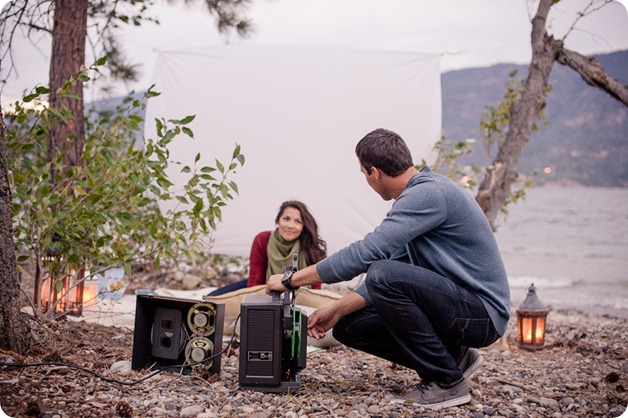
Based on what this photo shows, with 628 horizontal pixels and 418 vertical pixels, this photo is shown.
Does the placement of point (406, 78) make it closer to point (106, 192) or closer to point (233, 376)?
point (106, 192)

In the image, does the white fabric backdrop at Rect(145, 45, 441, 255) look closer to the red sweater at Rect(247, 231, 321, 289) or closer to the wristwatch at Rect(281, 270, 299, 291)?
the red sweater at Rect(247, 231, 321, 289)

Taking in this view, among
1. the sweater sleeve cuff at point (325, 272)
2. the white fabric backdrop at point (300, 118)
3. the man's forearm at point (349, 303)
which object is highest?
the white fabric backdrop at point (300, 118)

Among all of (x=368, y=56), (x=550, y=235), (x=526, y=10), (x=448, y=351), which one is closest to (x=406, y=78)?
(x=368, y=56)

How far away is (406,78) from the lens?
582 cm

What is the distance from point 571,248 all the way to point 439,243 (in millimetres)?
21822

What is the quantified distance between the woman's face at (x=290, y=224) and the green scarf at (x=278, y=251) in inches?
1.5

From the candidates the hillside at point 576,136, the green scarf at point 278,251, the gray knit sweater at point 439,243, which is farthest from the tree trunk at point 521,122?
the hillside at point 576,136

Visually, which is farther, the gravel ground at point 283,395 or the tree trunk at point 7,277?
the tree trunk at point 7,277

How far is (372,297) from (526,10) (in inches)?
154

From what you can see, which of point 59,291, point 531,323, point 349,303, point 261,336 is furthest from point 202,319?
point 531,323

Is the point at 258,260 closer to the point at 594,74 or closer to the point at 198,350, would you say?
the point at 198,350

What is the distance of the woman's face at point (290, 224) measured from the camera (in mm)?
4617

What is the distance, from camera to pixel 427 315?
8.84 feet

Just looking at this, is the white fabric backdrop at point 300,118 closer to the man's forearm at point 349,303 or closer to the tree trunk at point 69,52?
the tree trunk at point 69,52
